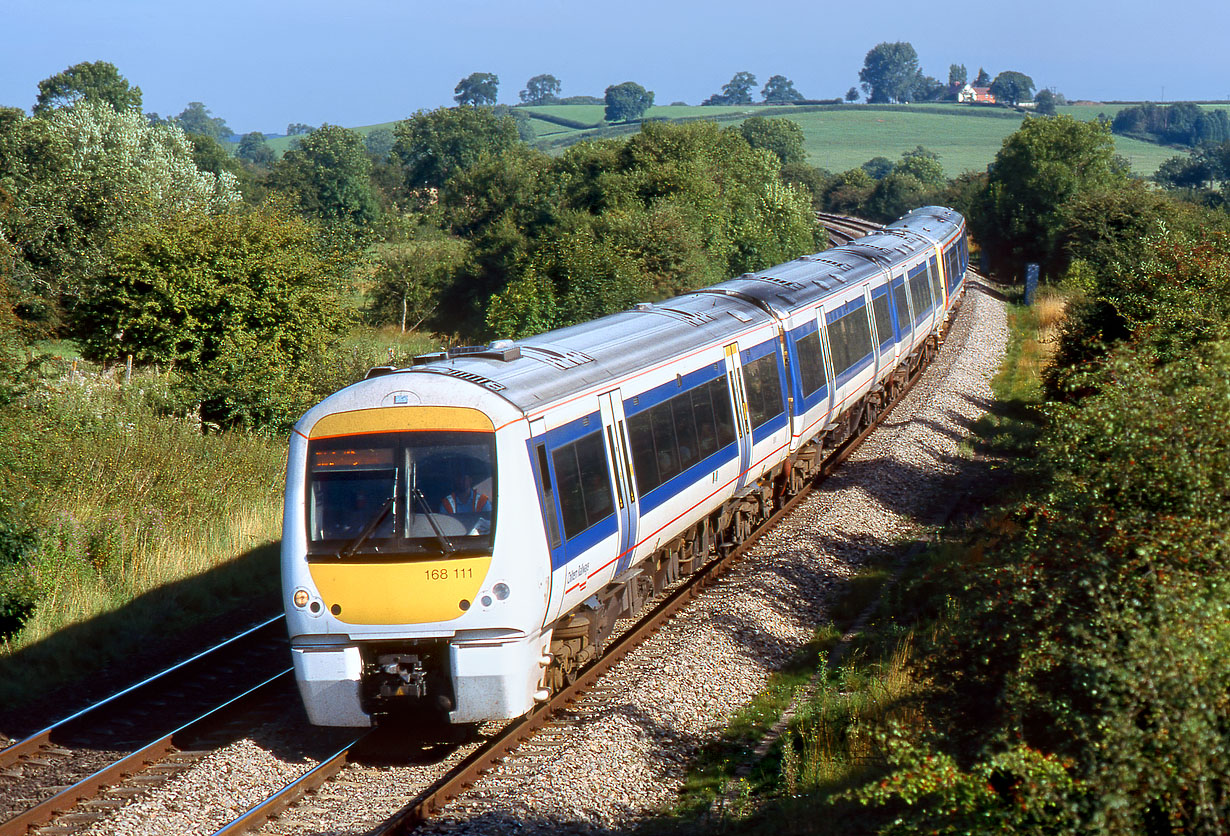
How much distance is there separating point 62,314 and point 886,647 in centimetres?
3262

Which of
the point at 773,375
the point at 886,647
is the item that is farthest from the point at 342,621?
the point at 773,375

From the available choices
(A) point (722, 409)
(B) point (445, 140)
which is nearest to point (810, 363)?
(A) point (722, 409)

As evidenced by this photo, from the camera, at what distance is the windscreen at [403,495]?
8453mm

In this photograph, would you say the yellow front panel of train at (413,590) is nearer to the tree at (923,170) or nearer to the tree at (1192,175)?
the tree at (923,170)

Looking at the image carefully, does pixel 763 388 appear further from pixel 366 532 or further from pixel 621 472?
pixel 366 532

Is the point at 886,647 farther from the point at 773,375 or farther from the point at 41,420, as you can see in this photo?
the point at 41,420

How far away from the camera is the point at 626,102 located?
184m

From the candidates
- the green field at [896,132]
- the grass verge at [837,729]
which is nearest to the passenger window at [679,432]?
the grass verge at [837,729]

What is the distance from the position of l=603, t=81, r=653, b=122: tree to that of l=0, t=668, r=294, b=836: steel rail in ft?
574

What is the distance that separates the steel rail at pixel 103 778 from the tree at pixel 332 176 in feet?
234

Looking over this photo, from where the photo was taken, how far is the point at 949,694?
751cm

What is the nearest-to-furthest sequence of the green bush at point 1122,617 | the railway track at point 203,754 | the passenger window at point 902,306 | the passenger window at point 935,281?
1. the green bush at point 1122,617
2. the railway track at point 203,754
3. the passenger window at point 902,306
4. the passenger window at point 935,281

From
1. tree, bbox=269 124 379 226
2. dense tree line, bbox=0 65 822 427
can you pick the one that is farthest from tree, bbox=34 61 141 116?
dense tree line, bbox=0 65 822 427

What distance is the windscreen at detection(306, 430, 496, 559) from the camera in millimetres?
8453
